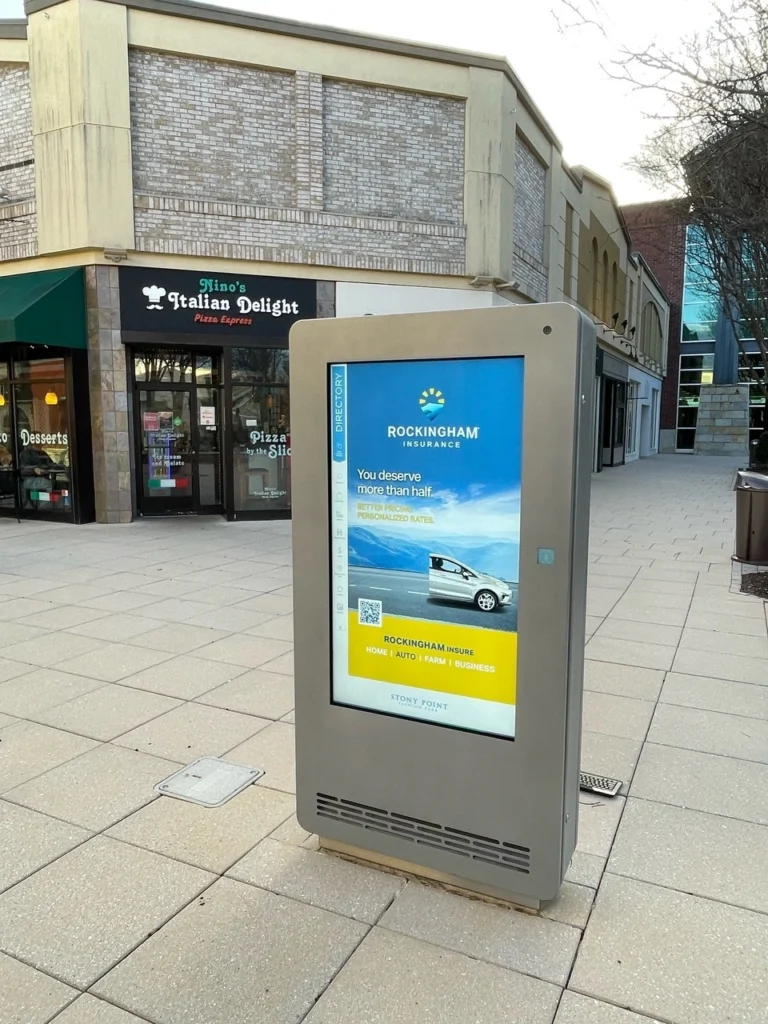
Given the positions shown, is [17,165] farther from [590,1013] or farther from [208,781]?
[590,1013]

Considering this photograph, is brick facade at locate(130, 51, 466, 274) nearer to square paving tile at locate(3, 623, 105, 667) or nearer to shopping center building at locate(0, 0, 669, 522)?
shopping center building at locate(0, 0, 669, 522)

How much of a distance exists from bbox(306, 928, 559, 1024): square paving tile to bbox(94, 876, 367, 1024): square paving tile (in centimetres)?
7

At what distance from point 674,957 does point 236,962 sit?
4.82 feet

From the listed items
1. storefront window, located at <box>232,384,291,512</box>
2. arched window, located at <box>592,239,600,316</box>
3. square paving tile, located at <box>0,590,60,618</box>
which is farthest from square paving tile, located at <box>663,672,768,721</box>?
arched window, located at <box>592,239,600,316</box>

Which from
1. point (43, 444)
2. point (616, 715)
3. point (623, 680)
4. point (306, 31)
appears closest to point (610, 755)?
point (616, 715)

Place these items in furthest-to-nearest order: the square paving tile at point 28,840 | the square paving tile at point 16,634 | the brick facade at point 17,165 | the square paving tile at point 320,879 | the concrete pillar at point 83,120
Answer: the brick facade at point 17,165
the concrete pillar at point 83,120
the square paving tile at point 16,634
the square paving tile at point 28,840
the square paving tile at point 320,879

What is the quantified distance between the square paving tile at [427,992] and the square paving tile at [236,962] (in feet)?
0.23

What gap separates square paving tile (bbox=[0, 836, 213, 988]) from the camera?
254 centimetres

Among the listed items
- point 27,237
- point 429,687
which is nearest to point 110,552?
point 27,237

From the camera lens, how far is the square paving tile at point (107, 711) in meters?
4.39

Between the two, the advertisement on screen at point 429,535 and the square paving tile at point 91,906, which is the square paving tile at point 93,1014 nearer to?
the square paving tile at point 91,906

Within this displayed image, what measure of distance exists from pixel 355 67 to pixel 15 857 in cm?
1376

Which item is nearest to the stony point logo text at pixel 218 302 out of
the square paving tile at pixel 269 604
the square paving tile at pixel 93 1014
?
the square paving tile at pixel 269 604

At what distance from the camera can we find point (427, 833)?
112 inches
